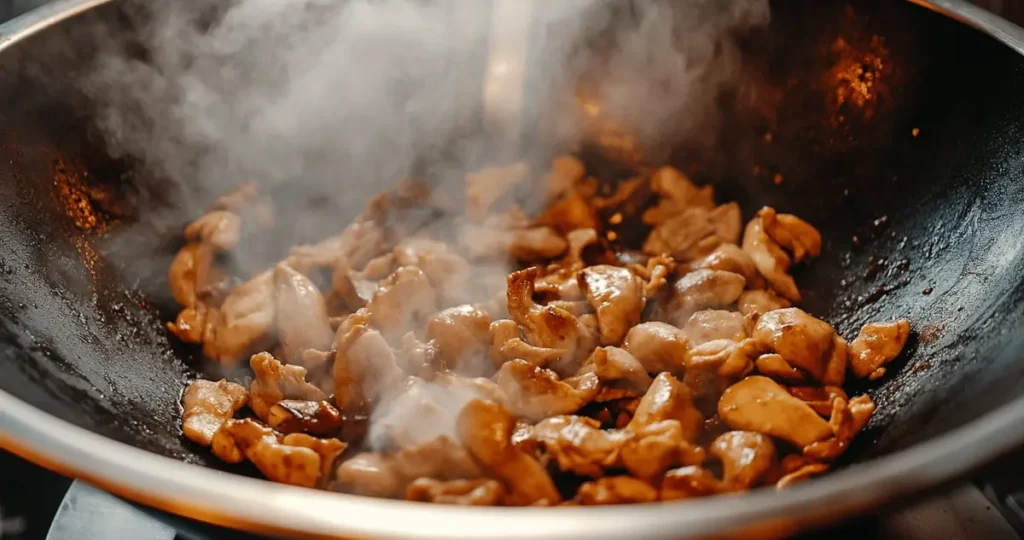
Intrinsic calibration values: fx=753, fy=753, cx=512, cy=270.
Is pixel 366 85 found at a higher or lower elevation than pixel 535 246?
higher

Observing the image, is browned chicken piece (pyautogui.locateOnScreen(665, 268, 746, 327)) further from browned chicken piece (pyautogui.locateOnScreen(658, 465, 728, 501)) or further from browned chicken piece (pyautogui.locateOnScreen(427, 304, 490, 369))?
browned chicken piece (pyautogui.locateOnScreen(658, 465, 728, 501))

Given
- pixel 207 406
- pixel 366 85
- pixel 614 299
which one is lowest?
pixel 207 406

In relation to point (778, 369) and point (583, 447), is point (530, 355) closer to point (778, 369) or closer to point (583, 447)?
point (583, 447)

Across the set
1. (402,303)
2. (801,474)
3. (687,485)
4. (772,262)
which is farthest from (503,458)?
(772,262)

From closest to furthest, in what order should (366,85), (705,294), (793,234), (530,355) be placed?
(530,355) → (705,294) → (793,234) → (366,85)

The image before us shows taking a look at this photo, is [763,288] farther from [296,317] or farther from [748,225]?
[296,317]

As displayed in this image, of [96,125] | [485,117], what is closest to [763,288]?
[485,117]

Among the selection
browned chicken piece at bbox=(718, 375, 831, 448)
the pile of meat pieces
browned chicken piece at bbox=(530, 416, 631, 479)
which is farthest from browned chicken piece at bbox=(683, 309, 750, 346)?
browned chicken piece at bbox=(530, 416, 631, 479)
